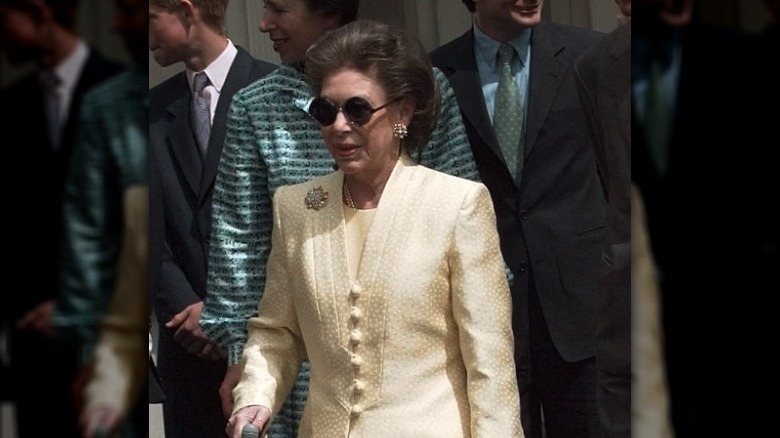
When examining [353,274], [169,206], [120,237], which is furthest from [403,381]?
[120,237]

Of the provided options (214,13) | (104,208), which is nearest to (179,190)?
(214,13)

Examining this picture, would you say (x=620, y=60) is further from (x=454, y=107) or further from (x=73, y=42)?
(x=73, y=42)

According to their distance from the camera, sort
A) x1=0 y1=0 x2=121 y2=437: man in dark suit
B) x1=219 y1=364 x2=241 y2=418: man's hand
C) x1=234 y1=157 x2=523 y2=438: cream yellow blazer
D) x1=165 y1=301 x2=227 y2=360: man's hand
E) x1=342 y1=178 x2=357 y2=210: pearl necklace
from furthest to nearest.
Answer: x1=165 y1=301 x2=227 y2=360: man's hand → x1=219 y1=364 x2=241 y2=418: man's hand → x1=342 y1=178 x2=357 y2=210: pearl necklace → x1=234 y1=157 x2=523 y2=438: cream yellow blazer → x1=0 y1=0 x2=121 y2=437: man in dark suit

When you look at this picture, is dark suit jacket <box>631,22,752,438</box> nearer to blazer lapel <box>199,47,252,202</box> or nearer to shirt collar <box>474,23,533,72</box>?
shirt collar <box>474,23,533,72</box>

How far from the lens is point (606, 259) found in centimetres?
370

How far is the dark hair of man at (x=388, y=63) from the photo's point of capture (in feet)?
11.1

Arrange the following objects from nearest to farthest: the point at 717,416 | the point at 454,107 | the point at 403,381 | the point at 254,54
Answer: the point at 717,416, the point at 403,381, the point at 454,107, the point at 254,54

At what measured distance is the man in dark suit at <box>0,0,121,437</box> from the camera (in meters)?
1.43

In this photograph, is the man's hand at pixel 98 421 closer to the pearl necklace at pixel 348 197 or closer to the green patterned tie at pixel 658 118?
the green patterned tie at pixel 658 118

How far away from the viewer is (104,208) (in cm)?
148

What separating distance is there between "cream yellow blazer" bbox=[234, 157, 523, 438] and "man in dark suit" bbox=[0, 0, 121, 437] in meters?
1.86

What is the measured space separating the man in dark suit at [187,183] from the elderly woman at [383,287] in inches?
17.2

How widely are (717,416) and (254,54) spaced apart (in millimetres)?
2488

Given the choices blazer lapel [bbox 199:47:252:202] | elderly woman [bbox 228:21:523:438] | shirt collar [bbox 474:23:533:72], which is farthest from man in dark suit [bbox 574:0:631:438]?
blazer lapel [bbox 199:47:252:202]
